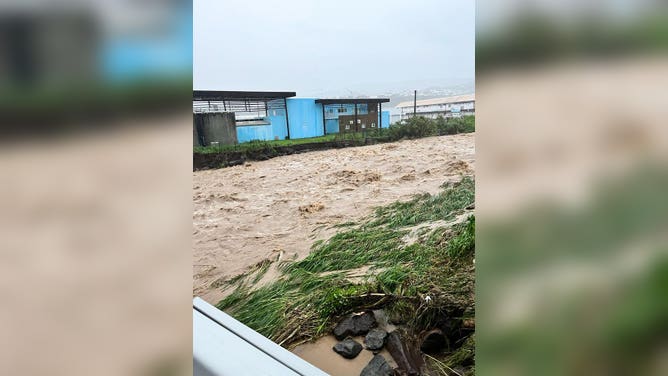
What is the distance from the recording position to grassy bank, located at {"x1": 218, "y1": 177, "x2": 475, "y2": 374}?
224 centimetres

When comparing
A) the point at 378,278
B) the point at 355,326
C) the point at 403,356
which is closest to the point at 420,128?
the point at 378,278

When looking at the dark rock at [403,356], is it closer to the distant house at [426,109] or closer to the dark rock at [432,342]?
the dark rock at [432,342]

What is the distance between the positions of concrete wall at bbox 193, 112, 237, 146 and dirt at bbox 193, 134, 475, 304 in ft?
1.70

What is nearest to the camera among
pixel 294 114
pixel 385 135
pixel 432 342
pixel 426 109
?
pixel 432 342

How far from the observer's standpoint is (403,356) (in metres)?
1.89

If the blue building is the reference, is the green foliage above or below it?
below

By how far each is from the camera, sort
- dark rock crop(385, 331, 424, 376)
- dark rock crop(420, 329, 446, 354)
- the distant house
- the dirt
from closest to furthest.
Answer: dark rock crop(385, 331, 424, 376) < dark rock crop(420, 329, 446, 354) < the dirt < the distant house

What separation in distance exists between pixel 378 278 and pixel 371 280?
0.06 meters

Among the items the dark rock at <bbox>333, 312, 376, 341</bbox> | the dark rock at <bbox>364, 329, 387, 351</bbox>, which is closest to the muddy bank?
the dark rock at <bbox>333, 312, 376, 341</bbox>

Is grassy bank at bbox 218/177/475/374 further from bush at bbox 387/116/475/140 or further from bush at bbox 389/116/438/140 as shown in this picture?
bush at bbox 389/116/438/140

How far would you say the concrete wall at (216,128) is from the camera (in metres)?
4.89

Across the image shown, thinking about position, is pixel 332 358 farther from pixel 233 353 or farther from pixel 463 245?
pixel 233 353
